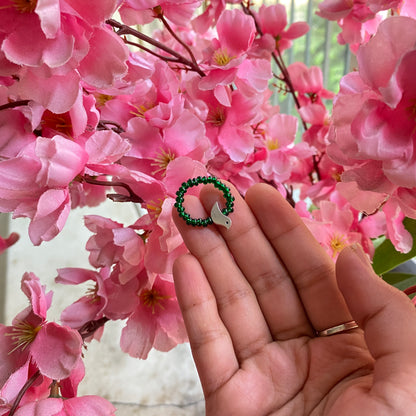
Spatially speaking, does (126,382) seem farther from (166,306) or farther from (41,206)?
(41,206)

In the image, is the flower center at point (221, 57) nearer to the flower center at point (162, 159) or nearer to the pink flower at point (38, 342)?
the flower center at point (162, 159)

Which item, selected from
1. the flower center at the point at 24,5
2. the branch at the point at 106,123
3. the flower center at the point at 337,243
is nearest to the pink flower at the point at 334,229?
the flower center at the point at 337,243

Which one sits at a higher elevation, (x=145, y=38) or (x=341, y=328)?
(x=145, y=38)

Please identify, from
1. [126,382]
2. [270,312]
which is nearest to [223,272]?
[270,312]

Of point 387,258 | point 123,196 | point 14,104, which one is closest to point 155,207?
point 123,196

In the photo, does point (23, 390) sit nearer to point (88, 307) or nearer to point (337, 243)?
point (88, 307)

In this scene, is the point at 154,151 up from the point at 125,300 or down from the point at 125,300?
up

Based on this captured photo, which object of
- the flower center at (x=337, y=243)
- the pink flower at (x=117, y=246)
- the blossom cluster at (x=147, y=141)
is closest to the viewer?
the blossom cluster at (x=147, y=141)
